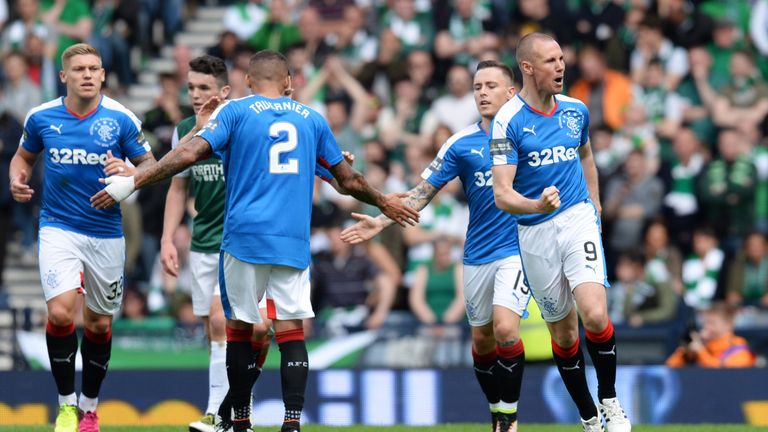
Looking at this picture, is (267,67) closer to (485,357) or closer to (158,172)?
(158,172)

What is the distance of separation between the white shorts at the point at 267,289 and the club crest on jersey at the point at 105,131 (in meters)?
1.85

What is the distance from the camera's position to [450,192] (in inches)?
720

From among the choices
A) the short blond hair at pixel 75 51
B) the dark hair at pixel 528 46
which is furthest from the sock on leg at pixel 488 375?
the short blond hair at pixel 75 51

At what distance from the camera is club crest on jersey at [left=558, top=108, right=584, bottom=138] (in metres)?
10.6

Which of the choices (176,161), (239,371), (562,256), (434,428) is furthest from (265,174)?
(434,428)

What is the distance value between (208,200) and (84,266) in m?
1.19

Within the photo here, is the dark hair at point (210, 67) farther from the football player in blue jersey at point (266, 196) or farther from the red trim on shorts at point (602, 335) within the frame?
A: the red trim on shorts at point (602, 335)

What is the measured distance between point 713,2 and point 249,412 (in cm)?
1261

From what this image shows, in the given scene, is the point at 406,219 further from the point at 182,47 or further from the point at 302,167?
the point at 182,47

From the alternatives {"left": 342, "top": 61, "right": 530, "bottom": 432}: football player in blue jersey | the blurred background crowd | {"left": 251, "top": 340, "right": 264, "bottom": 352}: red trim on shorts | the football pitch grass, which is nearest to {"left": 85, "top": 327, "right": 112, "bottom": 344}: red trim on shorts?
{"left": 251, "top": 340, "right": 264, "bottom": 352}: red trim on shorts

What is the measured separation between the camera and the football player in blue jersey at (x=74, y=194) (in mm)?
11305

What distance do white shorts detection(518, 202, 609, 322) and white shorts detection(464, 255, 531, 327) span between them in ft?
2.03

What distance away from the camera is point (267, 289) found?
33.5 feet

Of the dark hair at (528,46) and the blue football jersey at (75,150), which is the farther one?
the blue football jersey at (75,150)
